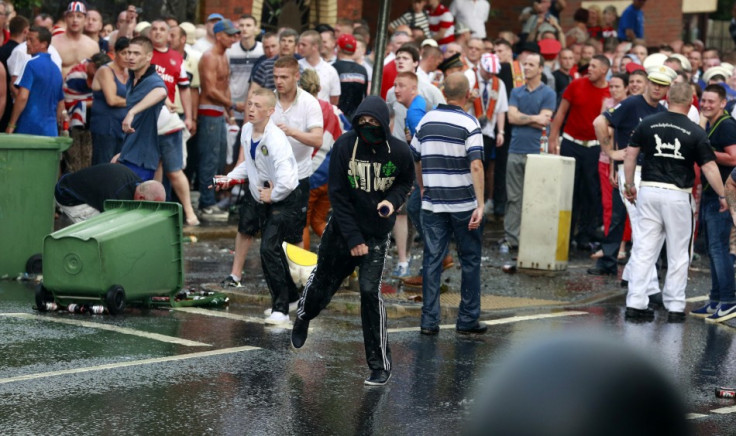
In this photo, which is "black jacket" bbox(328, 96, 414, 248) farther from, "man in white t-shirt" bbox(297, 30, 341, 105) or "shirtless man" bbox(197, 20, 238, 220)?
"shirtless man" bbox(197, 20, 238, 220)

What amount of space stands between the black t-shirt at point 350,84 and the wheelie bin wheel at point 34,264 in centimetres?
484

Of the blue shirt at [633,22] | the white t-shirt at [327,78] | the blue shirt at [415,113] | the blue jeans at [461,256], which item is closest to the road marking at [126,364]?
the blue jeans at [461,256]

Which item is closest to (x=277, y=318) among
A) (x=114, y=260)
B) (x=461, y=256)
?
(x=114, y=260)

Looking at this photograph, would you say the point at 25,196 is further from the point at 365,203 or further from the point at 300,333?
the point at 365,203

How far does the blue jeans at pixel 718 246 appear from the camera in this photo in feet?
35.9

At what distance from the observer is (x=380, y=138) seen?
7777 millimetres

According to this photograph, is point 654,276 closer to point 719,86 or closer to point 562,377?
point 719,86

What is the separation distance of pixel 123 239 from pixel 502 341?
118 inches

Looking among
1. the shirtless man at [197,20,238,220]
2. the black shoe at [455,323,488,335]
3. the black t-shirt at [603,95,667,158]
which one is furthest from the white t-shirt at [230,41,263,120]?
the black shoe at [455,323,488,335]

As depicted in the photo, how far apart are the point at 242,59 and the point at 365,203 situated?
847cm

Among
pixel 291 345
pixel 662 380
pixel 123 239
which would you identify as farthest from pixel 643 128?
pixel 662 380

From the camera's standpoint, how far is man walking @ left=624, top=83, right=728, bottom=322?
10250mm

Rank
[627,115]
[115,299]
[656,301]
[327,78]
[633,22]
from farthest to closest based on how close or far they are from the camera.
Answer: [633,22], [327,78], [627,115], [656,301], [115,299]

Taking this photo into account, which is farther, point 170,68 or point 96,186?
point 170,68
